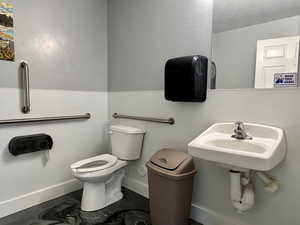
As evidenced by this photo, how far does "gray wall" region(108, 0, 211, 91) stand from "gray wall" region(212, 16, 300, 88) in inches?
4.6

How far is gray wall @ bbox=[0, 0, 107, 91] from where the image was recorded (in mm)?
1641

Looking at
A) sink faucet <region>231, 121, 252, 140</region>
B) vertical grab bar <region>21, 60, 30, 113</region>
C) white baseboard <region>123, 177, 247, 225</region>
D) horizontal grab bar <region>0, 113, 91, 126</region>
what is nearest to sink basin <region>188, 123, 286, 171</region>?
sink faucet <region>231, 121, 252, 140</region>

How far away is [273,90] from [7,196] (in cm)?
224

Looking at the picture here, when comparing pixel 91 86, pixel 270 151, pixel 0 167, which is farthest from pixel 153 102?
pixel 0 167

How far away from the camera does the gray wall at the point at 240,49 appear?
4.02ft

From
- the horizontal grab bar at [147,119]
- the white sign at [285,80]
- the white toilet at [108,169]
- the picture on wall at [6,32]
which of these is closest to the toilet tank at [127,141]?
the white toilet at [108,169]

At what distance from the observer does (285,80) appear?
118 centimetres

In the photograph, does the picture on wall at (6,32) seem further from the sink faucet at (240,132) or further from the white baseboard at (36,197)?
the sink faucet at (240,132)

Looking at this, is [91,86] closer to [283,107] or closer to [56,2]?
[56,2]

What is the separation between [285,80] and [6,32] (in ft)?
6.86

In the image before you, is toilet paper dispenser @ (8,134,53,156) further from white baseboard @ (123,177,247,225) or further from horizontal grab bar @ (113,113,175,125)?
white baseboard @ (123,177,247,225)

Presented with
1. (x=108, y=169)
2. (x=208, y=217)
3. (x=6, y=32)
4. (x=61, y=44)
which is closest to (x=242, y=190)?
→ (x=208, y=217)

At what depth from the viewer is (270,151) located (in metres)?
0.98

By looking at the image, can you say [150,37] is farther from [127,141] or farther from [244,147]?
[244,147]
